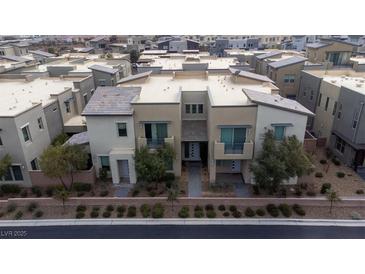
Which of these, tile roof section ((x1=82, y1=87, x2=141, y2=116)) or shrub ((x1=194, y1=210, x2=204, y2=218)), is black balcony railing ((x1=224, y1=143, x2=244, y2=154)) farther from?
tile roof section ((x1=82, y1=87, x2=141, y2=116))

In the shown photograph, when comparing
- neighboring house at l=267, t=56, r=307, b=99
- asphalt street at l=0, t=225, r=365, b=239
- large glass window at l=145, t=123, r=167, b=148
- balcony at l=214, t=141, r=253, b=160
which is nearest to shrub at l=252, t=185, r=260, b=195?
balcony at l=214, t=141, r=253, b=160

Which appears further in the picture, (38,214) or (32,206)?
(32,206)

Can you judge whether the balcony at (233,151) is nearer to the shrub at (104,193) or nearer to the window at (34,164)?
the shrub at (104,193)

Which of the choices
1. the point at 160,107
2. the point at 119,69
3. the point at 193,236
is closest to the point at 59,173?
the point at 160,107

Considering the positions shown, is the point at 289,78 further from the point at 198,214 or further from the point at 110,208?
the point at 110,208

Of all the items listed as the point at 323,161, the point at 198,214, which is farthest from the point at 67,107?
the point at 323,161

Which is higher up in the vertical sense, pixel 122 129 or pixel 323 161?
pixel 122 129

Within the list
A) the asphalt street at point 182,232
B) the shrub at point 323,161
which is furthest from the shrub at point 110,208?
the shrub at point 323,161
